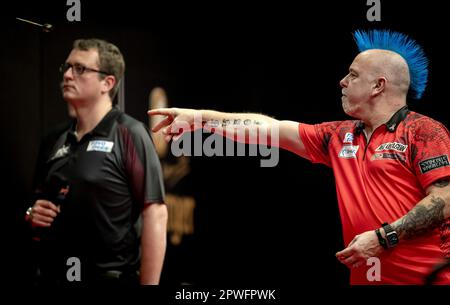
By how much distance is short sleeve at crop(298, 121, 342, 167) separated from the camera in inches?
123

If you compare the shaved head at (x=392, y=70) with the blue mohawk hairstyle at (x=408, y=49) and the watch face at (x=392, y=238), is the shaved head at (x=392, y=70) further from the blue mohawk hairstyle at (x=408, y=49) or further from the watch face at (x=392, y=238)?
the watch face at (x=392, y=238)

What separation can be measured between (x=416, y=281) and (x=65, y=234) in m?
1.72

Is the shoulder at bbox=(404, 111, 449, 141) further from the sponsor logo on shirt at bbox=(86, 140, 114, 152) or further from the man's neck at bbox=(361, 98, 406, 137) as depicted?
the sponsor logo on shirt at bbox=(86, 140, 114, 152)

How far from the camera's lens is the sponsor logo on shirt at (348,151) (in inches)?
118

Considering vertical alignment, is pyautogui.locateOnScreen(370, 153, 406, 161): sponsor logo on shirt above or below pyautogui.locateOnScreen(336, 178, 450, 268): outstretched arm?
above

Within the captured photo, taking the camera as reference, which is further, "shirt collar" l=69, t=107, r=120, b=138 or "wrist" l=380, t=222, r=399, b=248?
"shirt collar" l=69, t=107, r=120, b=138

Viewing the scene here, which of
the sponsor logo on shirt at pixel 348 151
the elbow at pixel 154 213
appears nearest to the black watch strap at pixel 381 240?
the sponsor logo on shirt at pixel 348 151

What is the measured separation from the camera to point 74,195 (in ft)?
10.9

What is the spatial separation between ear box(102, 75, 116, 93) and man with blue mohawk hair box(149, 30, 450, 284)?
51cm

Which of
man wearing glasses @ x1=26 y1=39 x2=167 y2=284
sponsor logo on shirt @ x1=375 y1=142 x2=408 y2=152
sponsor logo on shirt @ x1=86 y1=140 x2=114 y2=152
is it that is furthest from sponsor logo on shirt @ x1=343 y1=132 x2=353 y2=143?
sponsor logo on shirt @ x1=86 y1=140 x2=114 y2=152

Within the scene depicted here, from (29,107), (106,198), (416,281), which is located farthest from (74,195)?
(416,281)

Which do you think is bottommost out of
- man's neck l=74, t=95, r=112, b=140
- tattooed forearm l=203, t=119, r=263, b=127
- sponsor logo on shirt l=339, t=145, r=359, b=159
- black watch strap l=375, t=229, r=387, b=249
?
black watch strap l=375, t=229, r=387, b=249

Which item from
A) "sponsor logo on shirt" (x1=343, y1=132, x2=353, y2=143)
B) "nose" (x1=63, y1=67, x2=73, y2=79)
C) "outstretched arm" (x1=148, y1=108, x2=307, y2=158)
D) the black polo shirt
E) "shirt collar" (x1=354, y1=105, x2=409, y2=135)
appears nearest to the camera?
"shirt collar" (x1=354, y1=105, x2=409, y2=135)
